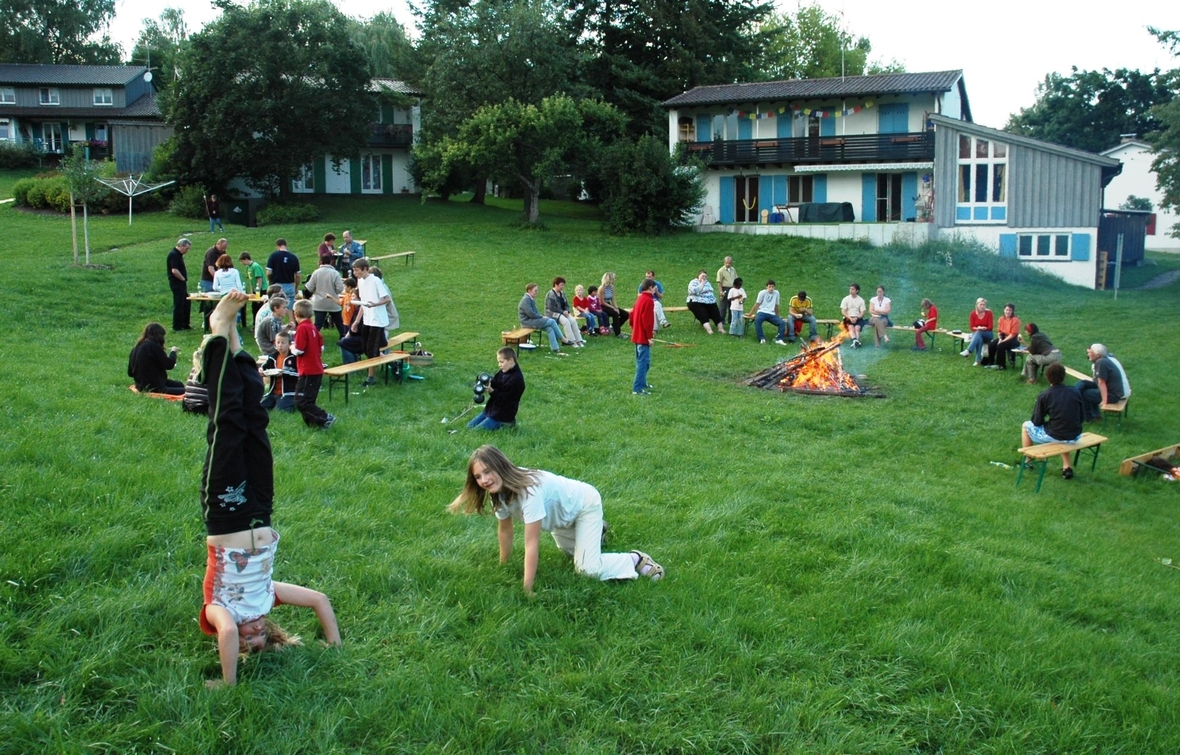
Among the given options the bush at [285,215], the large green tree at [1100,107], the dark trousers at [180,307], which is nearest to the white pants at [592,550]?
the dark trousers at [180,307]

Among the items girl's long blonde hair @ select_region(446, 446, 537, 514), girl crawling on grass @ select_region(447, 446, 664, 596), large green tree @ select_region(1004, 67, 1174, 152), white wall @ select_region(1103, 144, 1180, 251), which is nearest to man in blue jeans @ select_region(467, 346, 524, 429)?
girl crawling on grass @ select_region(447, 446, 664, 596)

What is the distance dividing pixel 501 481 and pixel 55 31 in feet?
237

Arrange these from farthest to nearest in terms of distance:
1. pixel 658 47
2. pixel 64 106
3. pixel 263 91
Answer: pixel 64 106, pixel 658 47, pixel 263 91

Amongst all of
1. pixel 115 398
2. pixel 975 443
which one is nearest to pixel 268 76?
pixel 115 398

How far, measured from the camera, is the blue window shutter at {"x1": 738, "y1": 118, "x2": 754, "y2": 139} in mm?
40281

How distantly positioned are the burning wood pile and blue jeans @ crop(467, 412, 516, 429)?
18.9 ft

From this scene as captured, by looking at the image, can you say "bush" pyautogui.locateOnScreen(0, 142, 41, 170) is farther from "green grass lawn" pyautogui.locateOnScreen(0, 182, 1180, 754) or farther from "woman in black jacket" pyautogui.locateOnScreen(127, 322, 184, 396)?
"woman in black jacket" pyautogui.locateOnScreen(127, 322, 184, 396)

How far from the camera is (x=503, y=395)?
36.7 feet

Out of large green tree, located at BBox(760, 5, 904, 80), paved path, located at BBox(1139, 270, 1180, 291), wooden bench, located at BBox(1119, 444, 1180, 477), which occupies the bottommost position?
A: wooden bench, located at BBox(1119, 444, 1180, 477)

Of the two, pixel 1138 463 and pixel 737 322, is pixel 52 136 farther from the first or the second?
pixel 1138 463

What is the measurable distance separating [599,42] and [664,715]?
145 feet

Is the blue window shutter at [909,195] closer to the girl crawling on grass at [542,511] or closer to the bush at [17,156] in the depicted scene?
the girl crawling on grass at [542,511]

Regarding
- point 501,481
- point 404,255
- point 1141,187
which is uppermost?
point 1141,187

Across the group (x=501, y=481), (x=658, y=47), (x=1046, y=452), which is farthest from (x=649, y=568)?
(x=658, y=47)
